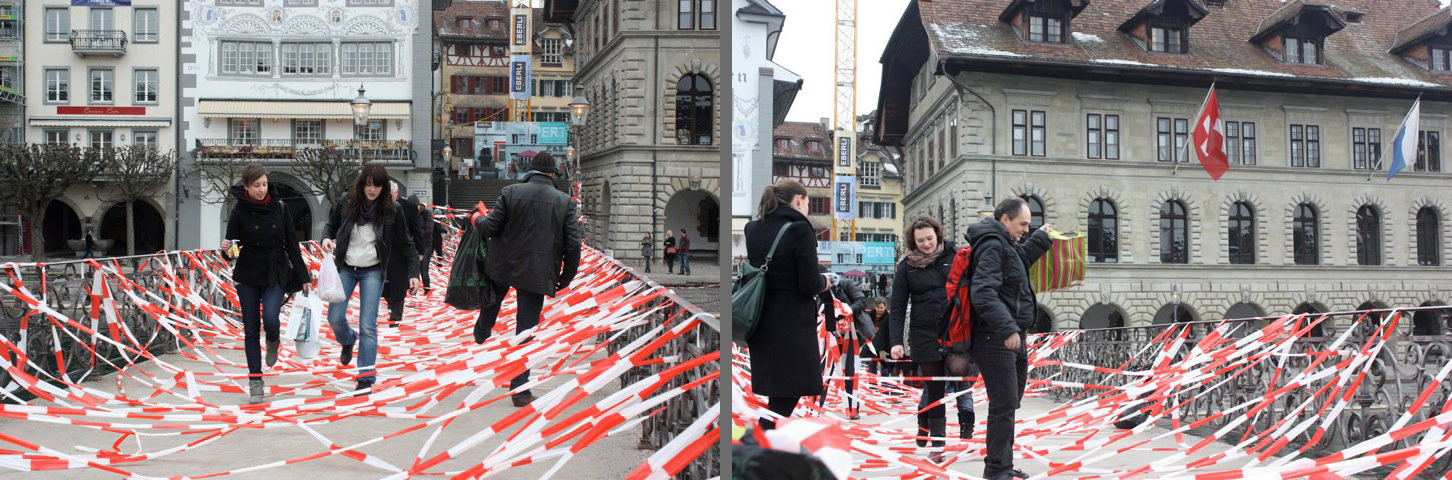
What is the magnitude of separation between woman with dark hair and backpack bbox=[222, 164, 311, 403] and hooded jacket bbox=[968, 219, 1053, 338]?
8.34 feet

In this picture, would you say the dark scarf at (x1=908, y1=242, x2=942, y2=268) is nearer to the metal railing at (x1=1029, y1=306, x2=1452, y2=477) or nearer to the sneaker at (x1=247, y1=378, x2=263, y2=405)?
the metal railing at (x1=1029, y1=306, x2=1452, y2=477)

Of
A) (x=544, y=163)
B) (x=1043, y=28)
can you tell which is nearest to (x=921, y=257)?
(x=1043, y=28)

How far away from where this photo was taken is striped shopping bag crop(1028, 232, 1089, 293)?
5.58 ft

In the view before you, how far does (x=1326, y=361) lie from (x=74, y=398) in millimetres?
3847

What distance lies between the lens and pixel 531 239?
3324 mm

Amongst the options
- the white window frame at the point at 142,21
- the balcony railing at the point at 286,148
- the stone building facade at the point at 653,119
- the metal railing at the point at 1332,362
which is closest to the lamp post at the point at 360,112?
the balcony railing at the point at 286,148

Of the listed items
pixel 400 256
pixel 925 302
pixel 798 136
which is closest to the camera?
pixel 798 136

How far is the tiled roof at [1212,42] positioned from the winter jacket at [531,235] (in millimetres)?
1923

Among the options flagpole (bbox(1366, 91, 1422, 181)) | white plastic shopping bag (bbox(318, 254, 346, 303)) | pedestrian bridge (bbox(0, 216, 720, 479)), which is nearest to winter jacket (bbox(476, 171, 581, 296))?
pedestrian bridge (bbox(0, 216, 720, 479))

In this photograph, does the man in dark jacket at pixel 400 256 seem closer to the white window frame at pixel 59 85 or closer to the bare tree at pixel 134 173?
the white window frame at pixel 59 85

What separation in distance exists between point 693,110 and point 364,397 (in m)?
2.54

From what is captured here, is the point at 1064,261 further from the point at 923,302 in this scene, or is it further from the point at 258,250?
the point at 258,250

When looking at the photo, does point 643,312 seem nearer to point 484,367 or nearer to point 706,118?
point 484,367

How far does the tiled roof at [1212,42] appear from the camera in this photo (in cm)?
152
